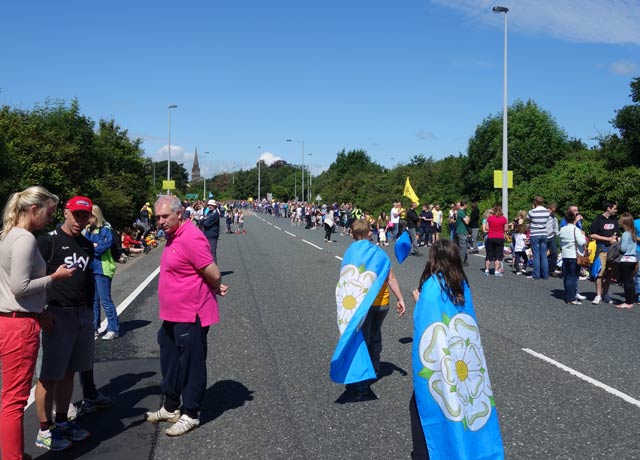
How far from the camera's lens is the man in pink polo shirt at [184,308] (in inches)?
192

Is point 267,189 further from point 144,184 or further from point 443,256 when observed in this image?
point 443,256

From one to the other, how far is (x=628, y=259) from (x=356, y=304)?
7.15 m

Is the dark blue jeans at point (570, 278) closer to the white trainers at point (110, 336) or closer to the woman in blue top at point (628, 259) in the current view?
the woman in blue top at point (628, 259)

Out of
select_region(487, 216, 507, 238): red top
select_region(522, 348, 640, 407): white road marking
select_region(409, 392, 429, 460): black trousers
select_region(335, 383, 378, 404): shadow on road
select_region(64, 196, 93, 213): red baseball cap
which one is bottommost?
select_region(335, 383, 378, 404): shadow on road

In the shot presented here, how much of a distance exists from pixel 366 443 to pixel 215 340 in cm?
379

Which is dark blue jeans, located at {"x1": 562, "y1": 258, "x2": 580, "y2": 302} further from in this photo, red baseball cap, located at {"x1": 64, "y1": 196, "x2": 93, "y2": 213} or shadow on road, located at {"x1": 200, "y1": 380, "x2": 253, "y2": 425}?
red baseball cap, located at {"x1": 64, "y1": 196, "x2": 93, "y2": 213}

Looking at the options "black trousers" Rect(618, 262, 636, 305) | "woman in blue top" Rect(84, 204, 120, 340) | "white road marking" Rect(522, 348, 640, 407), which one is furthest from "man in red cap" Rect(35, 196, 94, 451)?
"black trousers" Rect(618, 262, 636, 305)

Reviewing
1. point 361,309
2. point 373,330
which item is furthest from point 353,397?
point 361,309

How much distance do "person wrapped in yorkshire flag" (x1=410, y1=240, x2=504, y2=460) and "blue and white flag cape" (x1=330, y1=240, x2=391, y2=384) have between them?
5.65 ft

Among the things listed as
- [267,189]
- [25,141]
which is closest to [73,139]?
[25,141]

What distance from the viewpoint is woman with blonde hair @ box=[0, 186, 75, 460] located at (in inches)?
154

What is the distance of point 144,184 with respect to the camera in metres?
36.1

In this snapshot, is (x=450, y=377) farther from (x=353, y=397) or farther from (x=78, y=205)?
(x=78, y=205)

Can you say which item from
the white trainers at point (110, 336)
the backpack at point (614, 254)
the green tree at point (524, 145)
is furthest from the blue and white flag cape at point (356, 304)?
the green tree at point (524, 145)
